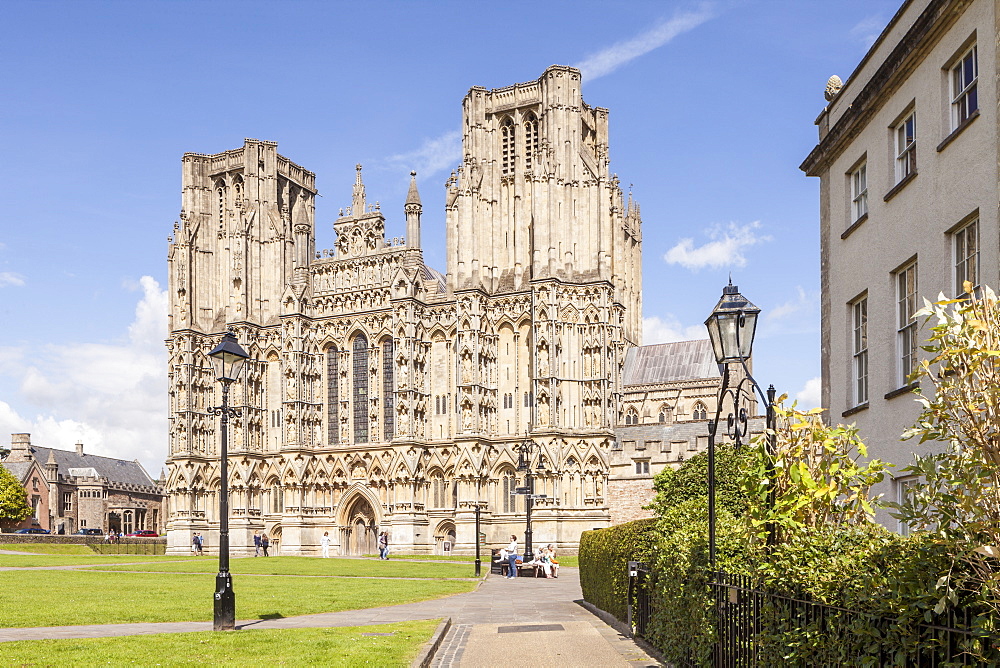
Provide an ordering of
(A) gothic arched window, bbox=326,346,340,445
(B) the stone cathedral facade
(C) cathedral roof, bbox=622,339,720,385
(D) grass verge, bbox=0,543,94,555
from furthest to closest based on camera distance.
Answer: (C) cathedral roof, bbox=622,339,720,385 → (A) gothic arched window, bbox=326,346,340,445 → (D) grass verge, bbox=0,543,94,555 → (B) the stone cathedral facade

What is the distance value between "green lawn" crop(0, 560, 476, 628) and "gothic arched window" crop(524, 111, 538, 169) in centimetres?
3465

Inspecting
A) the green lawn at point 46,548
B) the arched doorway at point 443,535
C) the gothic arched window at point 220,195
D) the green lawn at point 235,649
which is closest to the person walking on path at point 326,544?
the arched doorway at point 443,535

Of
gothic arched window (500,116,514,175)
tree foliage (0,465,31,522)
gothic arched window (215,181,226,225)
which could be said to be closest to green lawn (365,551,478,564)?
gothic arched window (500,116,514,175)

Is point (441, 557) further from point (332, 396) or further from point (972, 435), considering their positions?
point (972, 435)

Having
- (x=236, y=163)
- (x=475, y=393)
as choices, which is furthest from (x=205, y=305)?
(x=475, y=393)

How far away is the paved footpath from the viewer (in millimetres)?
14547

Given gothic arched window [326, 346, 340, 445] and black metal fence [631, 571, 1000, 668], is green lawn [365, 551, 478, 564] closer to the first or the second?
gothic arched window [326, 346, 340, 445]

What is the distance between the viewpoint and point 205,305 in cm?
7019

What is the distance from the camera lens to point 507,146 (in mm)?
63062

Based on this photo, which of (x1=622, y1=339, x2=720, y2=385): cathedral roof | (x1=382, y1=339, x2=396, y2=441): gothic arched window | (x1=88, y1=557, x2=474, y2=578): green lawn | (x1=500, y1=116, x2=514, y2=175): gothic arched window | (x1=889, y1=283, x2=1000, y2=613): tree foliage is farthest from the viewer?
(x1=622, y1=339, x2=720, y2=385): cathedral roof

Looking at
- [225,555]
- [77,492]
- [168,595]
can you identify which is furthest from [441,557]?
[77,492]

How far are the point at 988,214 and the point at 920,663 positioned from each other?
28.8 feet

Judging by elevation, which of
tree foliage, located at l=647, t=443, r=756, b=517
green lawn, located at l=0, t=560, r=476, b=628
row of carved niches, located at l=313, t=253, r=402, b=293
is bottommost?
green lawn, located at l=0, t=560, r=476, b=628

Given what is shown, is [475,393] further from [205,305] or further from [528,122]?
[205,305]
